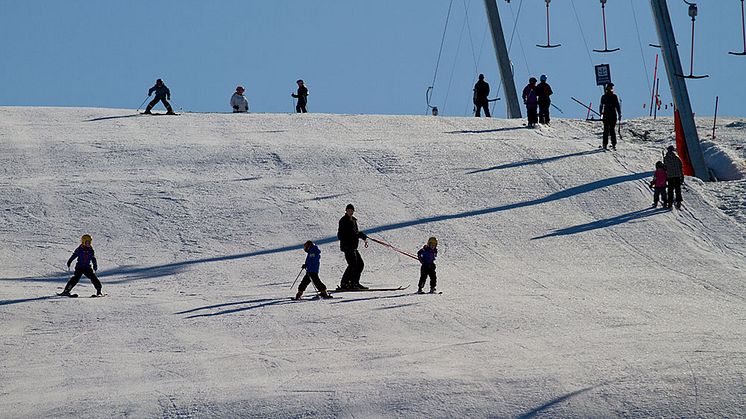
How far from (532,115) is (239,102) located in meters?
8.72

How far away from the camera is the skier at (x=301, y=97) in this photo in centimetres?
→ 3919

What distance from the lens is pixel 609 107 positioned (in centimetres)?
3052

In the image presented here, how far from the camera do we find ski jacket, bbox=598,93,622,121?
99.1ft

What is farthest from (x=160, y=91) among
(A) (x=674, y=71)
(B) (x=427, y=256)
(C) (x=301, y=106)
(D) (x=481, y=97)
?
(B) (x=427, y=256)

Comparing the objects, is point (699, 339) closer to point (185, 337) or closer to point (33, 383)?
point (185, 337)

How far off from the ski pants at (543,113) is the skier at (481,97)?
343 centimetres

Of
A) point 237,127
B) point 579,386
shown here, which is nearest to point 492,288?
point 579,386

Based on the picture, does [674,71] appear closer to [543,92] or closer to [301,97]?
[543,92]

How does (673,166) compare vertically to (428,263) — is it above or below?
above

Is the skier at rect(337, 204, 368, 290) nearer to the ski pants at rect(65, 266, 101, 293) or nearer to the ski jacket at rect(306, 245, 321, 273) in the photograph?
the ski jacket at rect(306, 245, 321, 273)

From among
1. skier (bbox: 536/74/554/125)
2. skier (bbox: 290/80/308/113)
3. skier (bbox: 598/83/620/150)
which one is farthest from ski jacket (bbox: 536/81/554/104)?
skier (bbox: 290/80/308/113)

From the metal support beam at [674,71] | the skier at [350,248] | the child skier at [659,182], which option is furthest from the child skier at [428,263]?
the metal support beam at [674,71]

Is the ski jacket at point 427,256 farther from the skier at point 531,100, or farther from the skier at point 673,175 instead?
the skier at point 531,100

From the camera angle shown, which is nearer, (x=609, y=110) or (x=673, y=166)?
(x=673, y=166)
